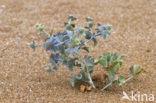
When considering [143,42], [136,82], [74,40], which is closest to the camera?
[74,40]

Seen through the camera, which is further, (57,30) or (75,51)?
(57,30)

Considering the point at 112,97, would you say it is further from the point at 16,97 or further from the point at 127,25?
the point at 127,25

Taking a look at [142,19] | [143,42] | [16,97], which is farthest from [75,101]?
[142,19]

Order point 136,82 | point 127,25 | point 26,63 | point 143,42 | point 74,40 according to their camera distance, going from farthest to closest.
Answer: point 127,25 < point 143,42 < point 26,63 < point 136,82 < point 74,40

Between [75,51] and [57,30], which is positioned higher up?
[75,51]

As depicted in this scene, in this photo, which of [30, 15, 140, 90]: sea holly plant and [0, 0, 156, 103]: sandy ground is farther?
[0, 0, 156, 103]: sandy ground

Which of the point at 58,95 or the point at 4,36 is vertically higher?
the point at 4,36

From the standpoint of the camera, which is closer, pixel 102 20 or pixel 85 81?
pixel 85 81

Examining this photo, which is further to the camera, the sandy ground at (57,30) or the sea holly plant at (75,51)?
the sandy ground at (57,30)
